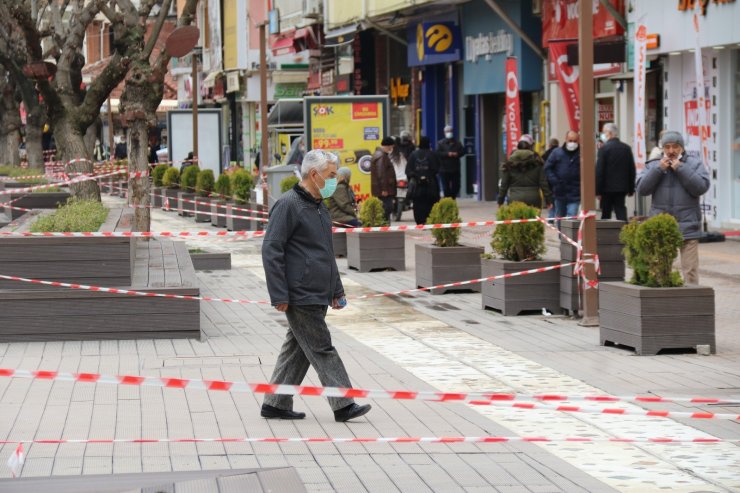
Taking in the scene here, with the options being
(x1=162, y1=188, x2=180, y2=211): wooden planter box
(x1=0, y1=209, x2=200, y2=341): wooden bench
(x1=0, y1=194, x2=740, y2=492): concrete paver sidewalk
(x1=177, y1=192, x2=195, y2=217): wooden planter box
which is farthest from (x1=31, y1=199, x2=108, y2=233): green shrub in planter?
(x1=162, y1=188, x2=180, y2=211): wooden planter box

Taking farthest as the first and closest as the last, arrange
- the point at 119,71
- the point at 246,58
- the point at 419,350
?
1. the point at 246,58
2. the point at 119,71
3. the point at 419,350

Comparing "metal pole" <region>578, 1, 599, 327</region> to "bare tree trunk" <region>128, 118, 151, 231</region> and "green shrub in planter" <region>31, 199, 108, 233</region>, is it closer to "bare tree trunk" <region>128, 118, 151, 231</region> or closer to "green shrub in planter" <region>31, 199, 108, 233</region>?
"green shrub in planter" <region>31, 199, 108, 233</region>

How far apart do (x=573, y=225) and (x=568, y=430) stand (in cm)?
535

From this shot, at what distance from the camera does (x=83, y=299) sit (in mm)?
12406

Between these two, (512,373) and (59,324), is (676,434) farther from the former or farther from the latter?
(59,324)

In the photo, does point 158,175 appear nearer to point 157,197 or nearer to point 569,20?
point 157,197

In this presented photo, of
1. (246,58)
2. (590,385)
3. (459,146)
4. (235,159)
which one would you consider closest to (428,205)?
(459,146)

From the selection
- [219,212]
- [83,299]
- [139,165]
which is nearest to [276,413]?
[83,299]

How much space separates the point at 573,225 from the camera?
45.0 ft

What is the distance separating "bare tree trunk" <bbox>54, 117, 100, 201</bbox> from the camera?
24.3m

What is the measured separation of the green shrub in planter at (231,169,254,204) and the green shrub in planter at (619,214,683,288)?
18.0 meters

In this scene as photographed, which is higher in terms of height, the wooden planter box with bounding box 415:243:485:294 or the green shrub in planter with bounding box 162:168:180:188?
the green shrub in planter with bounding box 162:168:180:188

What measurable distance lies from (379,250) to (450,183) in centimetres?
1206

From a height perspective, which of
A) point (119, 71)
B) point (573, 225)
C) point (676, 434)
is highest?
point (119, 71)
